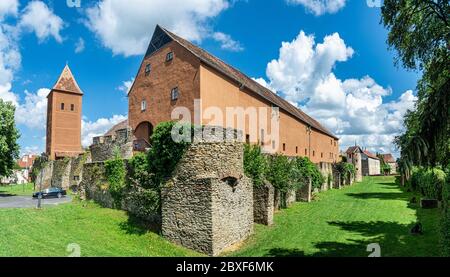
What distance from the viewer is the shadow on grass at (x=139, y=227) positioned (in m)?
16.5

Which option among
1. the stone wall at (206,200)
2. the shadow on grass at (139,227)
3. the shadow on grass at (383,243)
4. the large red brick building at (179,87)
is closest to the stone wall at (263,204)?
the stone wall at (206,200)

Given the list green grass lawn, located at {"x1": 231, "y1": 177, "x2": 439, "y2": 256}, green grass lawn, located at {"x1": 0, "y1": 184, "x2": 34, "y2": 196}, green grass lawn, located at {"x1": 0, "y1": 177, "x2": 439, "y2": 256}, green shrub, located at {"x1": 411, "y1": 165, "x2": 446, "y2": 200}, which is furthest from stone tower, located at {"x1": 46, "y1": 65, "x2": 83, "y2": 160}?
green shrub, located at {"x1": 411, "y1": 165, "x2": 446, "y2": 200}

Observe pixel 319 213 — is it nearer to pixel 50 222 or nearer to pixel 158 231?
pixel 158 231

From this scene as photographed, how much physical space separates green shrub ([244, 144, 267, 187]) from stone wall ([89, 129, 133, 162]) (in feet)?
34.8

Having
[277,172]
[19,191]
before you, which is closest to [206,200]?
[277,172]

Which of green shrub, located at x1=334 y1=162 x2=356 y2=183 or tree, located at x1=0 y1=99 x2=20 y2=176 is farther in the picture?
green shrub, located at x1=334 y1=162 x2=356 y2=183

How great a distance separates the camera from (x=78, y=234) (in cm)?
1482

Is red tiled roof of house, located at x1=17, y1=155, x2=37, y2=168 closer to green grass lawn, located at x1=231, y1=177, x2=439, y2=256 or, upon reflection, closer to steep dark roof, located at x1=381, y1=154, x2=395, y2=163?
green grass lawn, located at x1=231, y1=177, x2=439, y2=256

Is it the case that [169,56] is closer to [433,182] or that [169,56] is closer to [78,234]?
[78,234]

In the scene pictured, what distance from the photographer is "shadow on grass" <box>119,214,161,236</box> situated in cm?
1652

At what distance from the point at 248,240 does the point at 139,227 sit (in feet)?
19.0

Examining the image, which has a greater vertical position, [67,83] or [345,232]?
[67,83]

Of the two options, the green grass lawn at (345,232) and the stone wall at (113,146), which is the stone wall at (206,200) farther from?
the stone wall at (113,146)

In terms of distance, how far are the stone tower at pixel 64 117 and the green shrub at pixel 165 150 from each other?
117 ft
